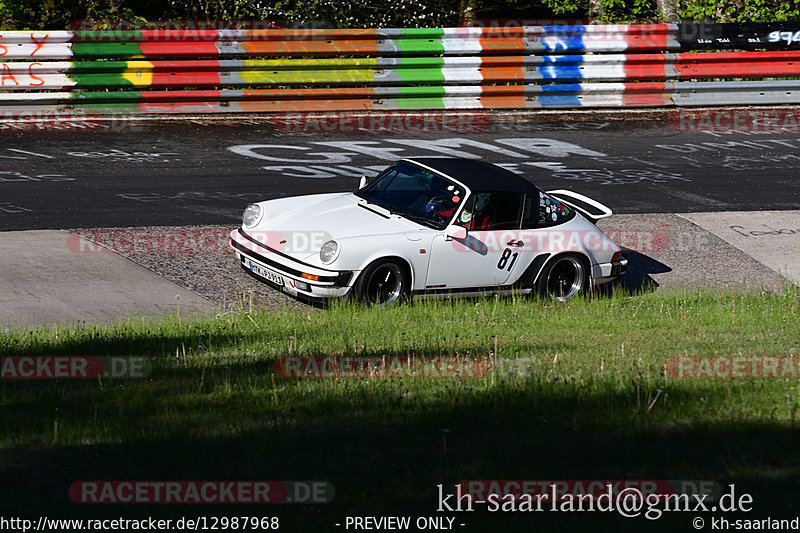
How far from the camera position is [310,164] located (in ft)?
45.3

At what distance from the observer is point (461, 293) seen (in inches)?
344

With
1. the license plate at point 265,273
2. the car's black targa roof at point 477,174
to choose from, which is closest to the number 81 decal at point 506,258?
the car's black targa roof at point 477,174

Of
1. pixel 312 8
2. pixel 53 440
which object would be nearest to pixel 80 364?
pixel 53 440

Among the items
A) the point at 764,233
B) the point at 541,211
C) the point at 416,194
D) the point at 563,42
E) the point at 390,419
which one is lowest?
the point at 764,233

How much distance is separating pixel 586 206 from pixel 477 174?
1682mm

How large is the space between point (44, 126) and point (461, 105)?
7.25 m

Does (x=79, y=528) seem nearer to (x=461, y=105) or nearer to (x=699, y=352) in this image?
(x=699, y=352)

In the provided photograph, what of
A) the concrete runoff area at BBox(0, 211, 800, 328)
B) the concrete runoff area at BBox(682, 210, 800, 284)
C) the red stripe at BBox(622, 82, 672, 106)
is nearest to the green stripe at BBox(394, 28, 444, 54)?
the red stripe at BBox(622, 82, 672, 106)

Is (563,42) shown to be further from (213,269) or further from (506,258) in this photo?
(213,269)

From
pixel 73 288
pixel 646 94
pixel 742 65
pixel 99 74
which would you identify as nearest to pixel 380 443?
pixel 73 288

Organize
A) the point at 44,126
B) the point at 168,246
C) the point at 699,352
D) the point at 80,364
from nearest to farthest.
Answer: the point at 80,364, the point at 699,352, the point at 168,246, the point at 44,126

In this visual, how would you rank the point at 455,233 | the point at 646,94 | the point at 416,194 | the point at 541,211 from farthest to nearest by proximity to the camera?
1. the point at 646,94
2. the point at 541,211
3. the point at 416,194
4. the point at 455,233

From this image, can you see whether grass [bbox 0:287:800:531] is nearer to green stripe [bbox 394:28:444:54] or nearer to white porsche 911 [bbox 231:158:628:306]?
white porsche 911 [bbox 231:158:628:306]

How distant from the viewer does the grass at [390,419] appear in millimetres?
4141
